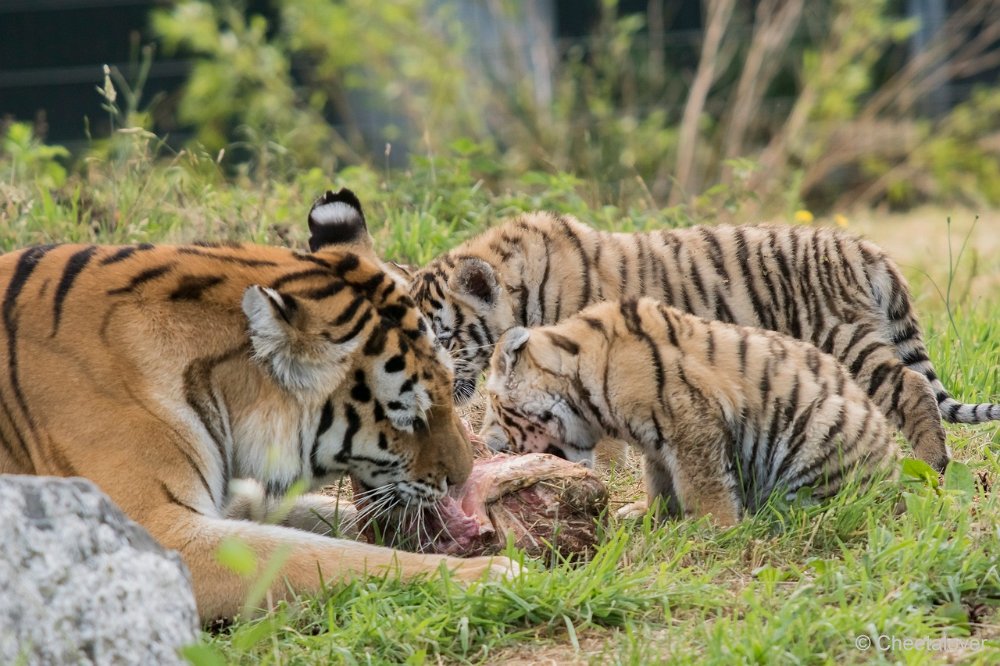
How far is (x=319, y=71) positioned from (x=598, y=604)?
29.7 ft

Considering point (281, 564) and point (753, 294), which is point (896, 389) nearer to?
point (753, 294)

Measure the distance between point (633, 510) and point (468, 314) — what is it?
121cm

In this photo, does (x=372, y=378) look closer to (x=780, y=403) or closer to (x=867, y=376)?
(x=780, y=403)

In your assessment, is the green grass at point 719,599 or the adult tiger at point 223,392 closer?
the green grass at point 719,599

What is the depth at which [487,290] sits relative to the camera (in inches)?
185

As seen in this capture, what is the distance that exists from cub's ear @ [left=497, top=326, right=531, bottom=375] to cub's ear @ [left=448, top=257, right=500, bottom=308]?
691 mm

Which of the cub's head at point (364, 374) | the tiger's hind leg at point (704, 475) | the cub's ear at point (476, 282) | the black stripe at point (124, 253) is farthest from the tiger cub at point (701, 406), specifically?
the black stripe at point (124, 253)

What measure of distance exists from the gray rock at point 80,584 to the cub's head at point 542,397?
5.59 ft

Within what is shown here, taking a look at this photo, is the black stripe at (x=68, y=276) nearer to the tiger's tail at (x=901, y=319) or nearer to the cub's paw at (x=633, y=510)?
the cub's paw at (x=633, y=510)

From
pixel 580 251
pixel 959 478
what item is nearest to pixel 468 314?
pixel 580 251

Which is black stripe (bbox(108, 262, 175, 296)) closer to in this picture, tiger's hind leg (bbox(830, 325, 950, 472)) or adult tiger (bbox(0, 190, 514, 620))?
adult tiger (bbox(0, 190, 514, 620))

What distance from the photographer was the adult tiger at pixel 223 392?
9.60ft

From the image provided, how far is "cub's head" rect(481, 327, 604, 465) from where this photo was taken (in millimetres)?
3865

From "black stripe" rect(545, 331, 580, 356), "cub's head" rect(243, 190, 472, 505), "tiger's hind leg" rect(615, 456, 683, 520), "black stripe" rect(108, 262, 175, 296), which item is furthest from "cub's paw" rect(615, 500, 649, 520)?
"black stripe" rect(108, 262, 175, 296)
